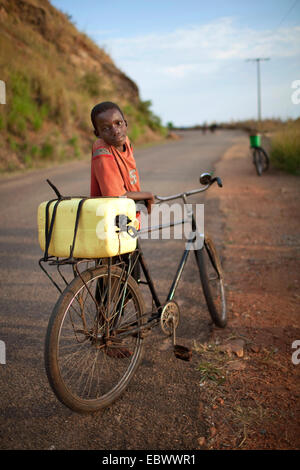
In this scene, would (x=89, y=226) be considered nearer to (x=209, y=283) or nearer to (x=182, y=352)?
(x=182, y=352)

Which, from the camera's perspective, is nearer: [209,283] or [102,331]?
[102,331]

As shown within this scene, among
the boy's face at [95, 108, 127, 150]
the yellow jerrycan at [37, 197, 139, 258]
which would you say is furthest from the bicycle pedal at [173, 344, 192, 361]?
the boy's face at [95, 108, 127, 150]

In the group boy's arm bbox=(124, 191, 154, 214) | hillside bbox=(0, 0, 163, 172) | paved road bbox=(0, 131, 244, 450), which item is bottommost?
paved road bbox=(0, 131, 244, 450)

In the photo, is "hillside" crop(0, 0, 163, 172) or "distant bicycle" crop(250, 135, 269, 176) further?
"hillside" crop(0, 0, 163, 172)

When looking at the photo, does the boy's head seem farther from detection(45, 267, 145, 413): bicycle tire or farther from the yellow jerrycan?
detection(45, 267, 145, 413): bicycle tire

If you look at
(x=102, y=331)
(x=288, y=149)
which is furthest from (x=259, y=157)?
(x=102, y=331)

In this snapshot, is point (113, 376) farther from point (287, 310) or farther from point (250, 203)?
point (250, 203)

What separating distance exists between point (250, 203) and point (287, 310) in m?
4.80

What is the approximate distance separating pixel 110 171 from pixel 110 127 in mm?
336

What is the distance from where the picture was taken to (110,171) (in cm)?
238

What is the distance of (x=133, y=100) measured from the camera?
32.1 metres

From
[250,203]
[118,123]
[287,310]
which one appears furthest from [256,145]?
[118,123]

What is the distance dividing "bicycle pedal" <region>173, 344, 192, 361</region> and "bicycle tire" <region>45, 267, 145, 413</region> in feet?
1.11

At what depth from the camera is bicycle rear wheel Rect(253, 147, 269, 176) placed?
11.5 metres
